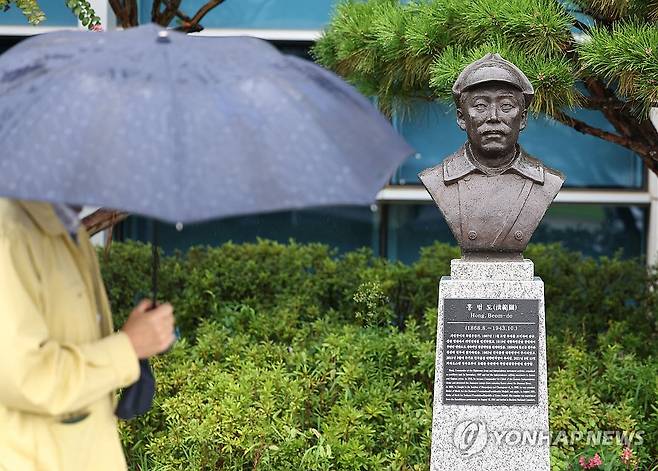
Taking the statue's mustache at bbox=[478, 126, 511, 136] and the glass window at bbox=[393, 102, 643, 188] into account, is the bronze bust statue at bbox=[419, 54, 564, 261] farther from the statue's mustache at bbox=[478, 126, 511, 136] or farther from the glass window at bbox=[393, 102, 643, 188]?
the glass window at bbox=[393, 102, 643, 188]

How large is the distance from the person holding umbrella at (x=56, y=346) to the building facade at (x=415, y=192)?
17.6 feet

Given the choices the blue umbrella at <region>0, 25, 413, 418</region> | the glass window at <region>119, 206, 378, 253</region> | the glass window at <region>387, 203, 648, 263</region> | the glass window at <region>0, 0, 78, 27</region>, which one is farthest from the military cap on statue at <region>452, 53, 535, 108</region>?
the glass window at <region>0, 0, 78, 27</region>

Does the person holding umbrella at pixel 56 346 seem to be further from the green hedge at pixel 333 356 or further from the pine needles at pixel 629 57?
the pine needles at pixel 629 57

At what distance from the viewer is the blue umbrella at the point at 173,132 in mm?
1832

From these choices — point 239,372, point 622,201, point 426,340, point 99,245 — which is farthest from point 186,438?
point 622,201

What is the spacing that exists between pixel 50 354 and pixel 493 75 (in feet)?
8.80

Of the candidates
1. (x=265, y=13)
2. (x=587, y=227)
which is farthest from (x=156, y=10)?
(x=587, y=227)

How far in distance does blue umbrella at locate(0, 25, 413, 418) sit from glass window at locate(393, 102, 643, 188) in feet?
17.9

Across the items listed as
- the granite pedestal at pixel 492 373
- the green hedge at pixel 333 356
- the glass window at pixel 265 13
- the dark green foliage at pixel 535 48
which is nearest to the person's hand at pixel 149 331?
the granite pedestal at pixel 492 373

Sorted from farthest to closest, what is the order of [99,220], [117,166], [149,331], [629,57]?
[99,220]
[629,57]
[149,331]
[117,166]

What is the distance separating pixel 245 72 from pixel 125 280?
15.4 feet

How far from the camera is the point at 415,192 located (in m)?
7.52

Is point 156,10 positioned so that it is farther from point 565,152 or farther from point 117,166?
point 117,166

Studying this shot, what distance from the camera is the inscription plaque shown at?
4.19 meters
